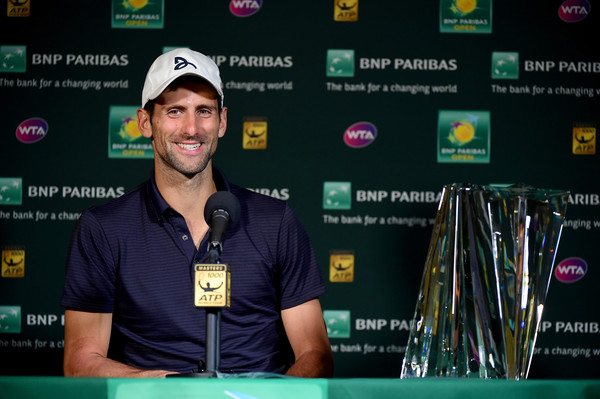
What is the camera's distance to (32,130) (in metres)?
2.82

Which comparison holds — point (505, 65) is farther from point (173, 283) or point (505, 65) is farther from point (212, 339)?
point (212, 339)

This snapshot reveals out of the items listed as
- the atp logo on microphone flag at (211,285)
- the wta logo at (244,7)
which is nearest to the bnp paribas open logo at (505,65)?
the wta logo at (244,7)

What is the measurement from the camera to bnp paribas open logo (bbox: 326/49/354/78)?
2.81 m

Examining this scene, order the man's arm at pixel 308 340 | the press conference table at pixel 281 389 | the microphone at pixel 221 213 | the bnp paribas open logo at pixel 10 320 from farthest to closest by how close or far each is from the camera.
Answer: the bnp paribas open logo at pixel 10 320, the man's arm at pixel 308 340, the microphone at pixel 221 213, the press conference table at pixel 281 389

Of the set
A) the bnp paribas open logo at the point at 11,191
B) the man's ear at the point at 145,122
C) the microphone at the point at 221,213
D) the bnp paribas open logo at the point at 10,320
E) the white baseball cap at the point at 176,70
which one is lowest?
the bnp paribas open logo at the point at 10,320

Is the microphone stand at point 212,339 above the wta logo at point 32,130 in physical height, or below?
below

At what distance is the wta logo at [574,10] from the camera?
9.29 ft

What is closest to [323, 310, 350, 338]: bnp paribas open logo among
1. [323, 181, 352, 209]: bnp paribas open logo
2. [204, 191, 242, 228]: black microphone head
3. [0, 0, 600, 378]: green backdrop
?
[0, 0, 600, 378]: green backdrop

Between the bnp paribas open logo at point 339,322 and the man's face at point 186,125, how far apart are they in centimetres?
116

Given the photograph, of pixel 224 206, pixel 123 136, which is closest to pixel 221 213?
pixel 224 206

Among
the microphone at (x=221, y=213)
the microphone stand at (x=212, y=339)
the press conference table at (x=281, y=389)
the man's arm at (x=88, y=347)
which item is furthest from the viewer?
the man's arm at (x=88, y=347)

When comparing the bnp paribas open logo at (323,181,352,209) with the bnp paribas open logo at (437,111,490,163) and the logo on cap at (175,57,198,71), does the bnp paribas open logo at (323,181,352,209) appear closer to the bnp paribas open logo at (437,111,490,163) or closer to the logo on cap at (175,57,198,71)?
the bnp paribas open logo at (437,111,490,163)

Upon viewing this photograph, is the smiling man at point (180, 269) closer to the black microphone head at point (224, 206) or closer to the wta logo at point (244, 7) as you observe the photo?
the black microphone head at point (224, 206)

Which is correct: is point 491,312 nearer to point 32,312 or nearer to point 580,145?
point 580,145
